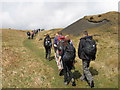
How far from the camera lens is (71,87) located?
9273mm

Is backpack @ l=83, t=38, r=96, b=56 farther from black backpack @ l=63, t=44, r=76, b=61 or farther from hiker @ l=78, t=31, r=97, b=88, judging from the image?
black backpack @ l=63, t=44, r=76, b=61

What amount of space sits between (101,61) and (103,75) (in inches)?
145

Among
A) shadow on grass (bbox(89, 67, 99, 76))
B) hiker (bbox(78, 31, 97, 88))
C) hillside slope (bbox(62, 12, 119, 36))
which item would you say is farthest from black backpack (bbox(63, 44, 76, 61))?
hillside slope (bbox(62, 12, 119, 36))

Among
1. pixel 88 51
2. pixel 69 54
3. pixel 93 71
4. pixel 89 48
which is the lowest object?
pixel 93 71

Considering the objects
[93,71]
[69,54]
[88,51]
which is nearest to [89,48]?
[88,51]

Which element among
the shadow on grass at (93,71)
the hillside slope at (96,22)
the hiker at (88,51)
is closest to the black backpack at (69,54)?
the hiker at (88,51)

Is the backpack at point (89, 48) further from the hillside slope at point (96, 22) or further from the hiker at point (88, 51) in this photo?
the hillside slope at point (96, 22)

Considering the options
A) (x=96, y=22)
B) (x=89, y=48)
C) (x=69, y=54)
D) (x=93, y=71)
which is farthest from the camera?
(x=96, y=22)

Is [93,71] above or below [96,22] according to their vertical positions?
below

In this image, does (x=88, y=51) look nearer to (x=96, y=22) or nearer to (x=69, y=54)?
(x=69, y=54)

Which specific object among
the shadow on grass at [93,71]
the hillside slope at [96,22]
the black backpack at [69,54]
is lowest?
the shadow on grass at [93,71]

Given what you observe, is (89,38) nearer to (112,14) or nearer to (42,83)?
(42,83)

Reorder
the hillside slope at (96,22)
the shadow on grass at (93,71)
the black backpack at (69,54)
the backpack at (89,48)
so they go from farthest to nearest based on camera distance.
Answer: the hillside slope at (96,22) < the shadow on grass at (93,71) < the backpack at (89,48) < the black backpack at (69,54)

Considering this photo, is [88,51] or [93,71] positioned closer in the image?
[88,51]
